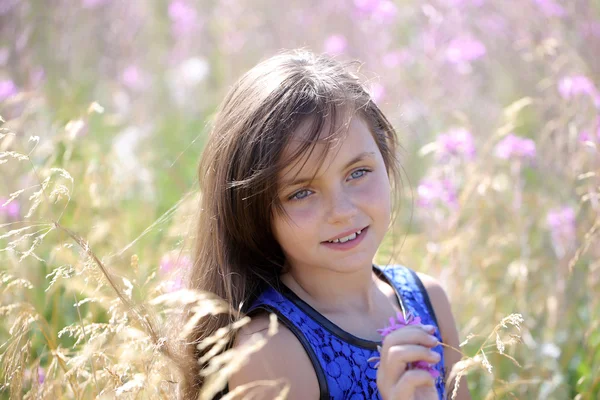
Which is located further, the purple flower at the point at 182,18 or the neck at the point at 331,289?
the purple flower at the point at 182,18

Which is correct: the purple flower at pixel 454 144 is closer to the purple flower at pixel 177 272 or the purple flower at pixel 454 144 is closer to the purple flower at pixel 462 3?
the purple flower at pixel 177 272

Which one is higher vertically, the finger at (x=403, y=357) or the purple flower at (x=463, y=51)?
the purple flower at (x=463, y=51)

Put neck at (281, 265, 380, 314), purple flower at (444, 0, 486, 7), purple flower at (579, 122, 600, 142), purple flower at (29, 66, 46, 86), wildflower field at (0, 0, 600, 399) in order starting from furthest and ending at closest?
purple flower at (444, 0, 486, 7) < purple flower at (29, 66, 46, 86) < purple flower at (579, 122, 600, 142) < neck at (281, 265, 380, 314) < wildflower field at (0, 0, 600, 399)

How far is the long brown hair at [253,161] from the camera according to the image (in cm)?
151

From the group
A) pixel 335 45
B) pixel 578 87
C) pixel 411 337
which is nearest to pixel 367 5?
pixel 335 45

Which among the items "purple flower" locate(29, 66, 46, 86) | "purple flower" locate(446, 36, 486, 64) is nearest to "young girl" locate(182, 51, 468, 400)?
"purple flower" locate(446, 36, 486, 64)

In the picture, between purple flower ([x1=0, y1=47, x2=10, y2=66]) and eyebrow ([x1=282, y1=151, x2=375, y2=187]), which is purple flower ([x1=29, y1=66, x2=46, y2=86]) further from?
eyebrow ([x1=282, y1=151, x2=375, y2=187])

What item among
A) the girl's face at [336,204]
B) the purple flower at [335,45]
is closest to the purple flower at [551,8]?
the purple flower at [335,45]

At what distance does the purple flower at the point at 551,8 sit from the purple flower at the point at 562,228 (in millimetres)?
985

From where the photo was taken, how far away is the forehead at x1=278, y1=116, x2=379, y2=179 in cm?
148

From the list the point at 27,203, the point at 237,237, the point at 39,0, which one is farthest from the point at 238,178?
the point at 39,0

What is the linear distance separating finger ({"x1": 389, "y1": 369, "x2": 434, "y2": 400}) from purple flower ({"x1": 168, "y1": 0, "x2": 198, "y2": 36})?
11.3 ft

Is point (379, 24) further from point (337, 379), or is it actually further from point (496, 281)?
point (337, 379)

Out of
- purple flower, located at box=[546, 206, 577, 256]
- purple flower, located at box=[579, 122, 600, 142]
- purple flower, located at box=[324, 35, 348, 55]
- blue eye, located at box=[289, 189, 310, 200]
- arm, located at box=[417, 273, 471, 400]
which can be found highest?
purple flower, located at box=[324, 35, 348, 55]
